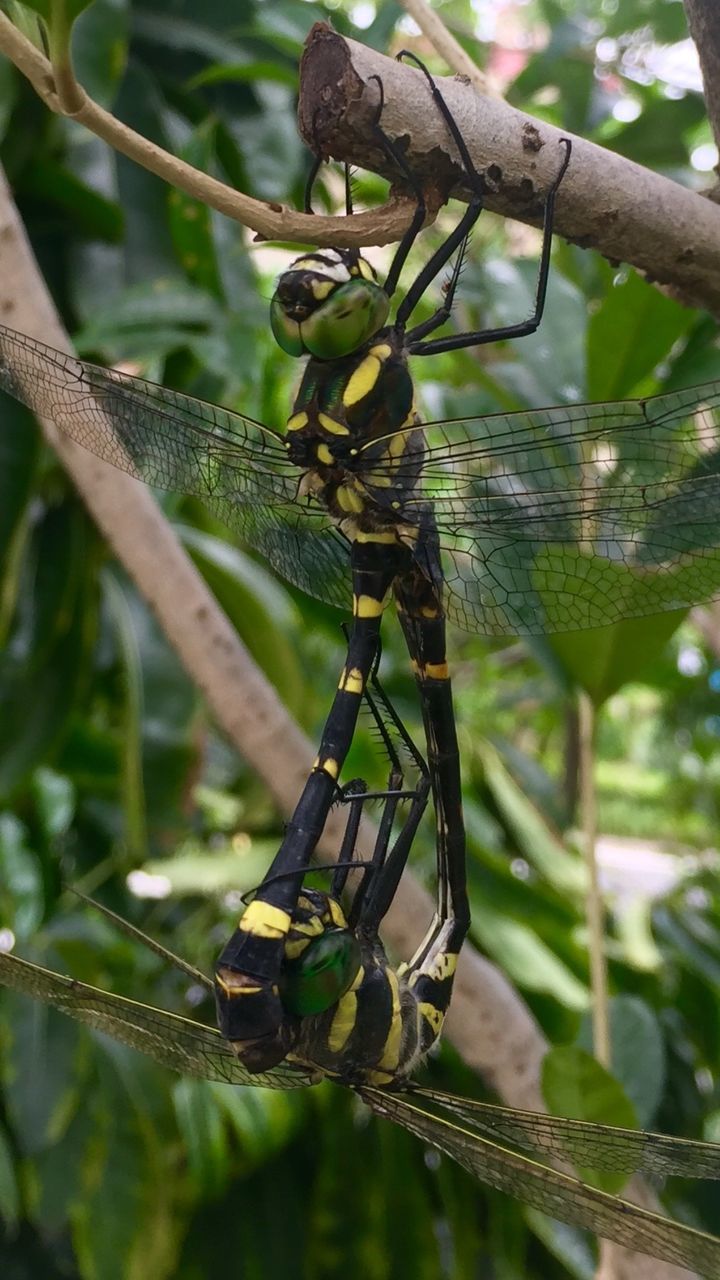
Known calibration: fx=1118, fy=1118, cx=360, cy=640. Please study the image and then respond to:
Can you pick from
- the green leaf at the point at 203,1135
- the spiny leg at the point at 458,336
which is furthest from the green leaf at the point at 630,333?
the green leaf at the point at 203,1135

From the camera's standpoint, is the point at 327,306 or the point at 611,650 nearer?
the point at 327,306

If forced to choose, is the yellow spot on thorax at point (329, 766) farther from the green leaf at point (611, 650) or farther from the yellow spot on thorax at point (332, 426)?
the green leaf at point (611, 650)

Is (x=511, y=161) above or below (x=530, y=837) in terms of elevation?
above

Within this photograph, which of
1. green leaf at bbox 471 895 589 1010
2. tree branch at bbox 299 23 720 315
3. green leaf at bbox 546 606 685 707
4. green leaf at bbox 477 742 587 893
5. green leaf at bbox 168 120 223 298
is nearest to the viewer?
tree branch at bbox 299 23 720 315

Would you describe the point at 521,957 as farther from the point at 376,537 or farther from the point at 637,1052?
the point at 376,537

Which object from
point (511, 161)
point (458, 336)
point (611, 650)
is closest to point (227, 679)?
point (611, 650)

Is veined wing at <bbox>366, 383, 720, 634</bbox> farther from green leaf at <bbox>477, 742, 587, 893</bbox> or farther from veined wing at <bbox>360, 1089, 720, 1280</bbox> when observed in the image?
green leaf at <bbox>477, 742, 587, 893</bbox>

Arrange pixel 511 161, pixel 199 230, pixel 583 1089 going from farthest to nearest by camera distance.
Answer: pixel 199 230
pixel 583 1089
pixel 511 161

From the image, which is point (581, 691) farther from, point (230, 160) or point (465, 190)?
point (230, 160)

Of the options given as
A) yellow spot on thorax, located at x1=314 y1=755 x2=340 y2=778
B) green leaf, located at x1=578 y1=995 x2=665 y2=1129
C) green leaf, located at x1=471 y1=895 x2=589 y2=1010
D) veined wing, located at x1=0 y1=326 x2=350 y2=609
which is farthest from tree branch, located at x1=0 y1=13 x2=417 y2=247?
green leaf, located at x1=471 y1=895 x2=589 y2=1010
